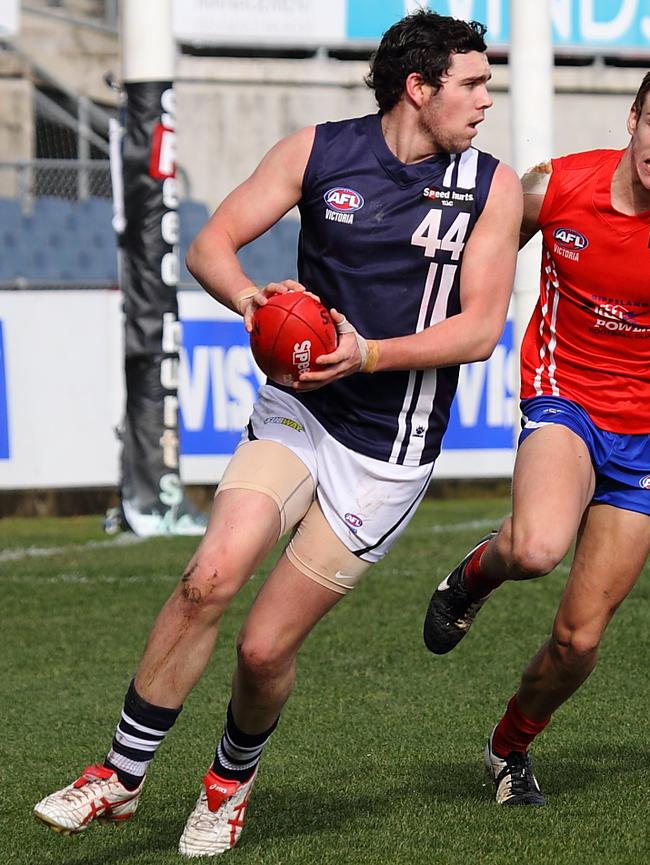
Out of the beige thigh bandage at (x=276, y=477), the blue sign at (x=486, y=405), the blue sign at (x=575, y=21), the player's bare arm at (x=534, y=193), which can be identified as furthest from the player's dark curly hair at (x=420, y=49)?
the blue sign at (x=575, y=21)

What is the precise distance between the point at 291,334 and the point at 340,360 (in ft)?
0.50

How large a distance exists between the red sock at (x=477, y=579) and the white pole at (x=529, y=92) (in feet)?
19.8

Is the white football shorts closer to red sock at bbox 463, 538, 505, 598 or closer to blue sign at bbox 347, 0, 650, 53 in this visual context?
red sock at bbox 463, 538, 505, 598

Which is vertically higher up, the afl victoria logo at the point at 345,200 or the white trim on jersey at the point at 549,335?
the afl victoria logo at the point at 345,200

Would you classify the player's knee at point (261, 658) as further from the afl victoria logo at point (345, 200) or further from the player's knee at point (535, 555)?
the afl victoria logo at point (345, 200)

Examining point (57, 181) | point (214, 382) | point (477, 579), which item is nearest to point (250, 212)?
point (477, 579)

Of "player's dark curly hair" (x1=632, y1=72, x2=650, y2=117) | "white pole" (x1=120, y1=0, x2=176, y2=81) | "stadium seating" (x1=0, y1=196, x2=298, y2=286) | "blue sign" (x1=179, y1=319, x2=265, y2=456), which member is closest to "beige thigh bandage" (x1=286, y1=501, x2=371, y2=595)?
"player's dark curly hair" (x1=632, y1=72, x2=650, y2=117)

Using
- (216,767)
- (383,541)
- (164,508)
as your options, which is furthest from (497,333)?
(164,508)

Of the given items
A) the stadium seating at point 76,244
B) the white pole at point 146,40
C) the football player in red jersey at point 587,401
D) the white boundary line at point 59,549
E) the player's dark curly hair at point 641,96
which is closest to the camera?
the player's dark curly hair at point 641,96

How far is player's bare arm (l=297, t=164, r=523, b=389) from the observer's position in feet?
14.4

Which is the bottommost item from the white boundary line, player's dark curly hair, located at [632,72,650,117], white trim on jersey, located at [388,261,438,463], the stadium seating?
the white boundary line

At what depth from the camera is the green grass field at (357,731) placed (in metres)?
4.64

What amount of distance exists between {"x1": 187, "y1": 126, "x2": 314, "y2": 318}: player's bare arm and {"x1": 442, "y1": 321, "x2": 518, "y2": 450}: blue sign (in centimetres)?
844

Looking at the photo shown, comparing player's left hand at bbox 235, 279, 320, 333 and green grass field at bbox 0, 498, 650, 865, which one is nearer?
player's left hand at bbox 235, 279, 320, 333
